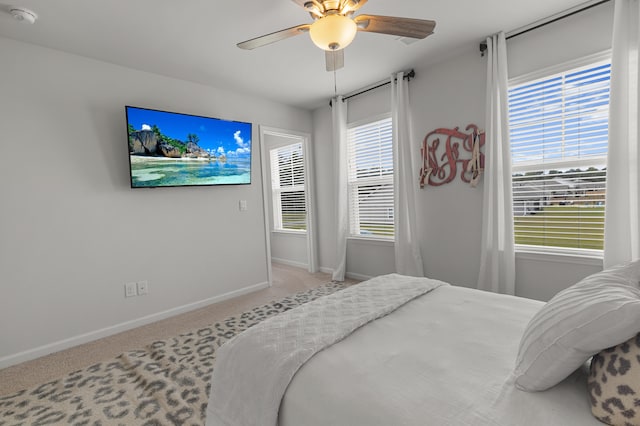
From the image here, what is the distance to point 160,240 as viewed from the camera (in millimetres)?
3264

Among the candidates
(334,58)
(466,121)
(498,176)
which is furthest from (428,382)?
(466,121)

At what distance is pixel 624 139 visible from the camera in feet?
7.29

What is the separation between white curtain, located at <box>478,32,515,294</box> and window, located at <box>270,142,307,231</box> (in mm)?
2904

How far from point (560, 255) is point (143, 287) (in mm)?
3931

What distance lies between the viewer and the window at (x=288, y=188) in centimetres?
530

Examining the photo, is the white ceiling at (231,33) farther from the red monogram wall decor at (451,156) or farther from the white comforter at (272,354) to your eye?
the white comforter at (272,354)

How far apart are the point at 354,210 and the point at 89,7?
3.39m

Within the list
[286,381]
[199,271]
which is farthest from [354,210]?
[286,381]

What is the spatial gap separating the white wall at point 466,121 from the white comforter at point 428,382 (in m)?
1.61

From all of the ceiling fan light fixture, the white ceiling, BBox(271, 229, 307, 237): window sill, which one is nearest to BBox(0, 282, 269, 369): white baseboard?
BBox(271, 229, 307, 237): window sill

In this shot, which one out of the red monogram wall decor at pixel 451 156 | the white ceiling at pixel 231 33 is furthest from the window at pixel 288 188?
the red monogram wall decor at pixel 451 156

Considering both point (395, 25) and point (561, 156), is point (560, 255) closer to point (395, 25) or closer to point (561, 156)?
point (561, 156)

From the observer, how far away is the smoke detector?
208cm

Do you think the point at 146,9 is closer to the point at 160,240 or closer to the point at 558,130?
the point at 160,240
